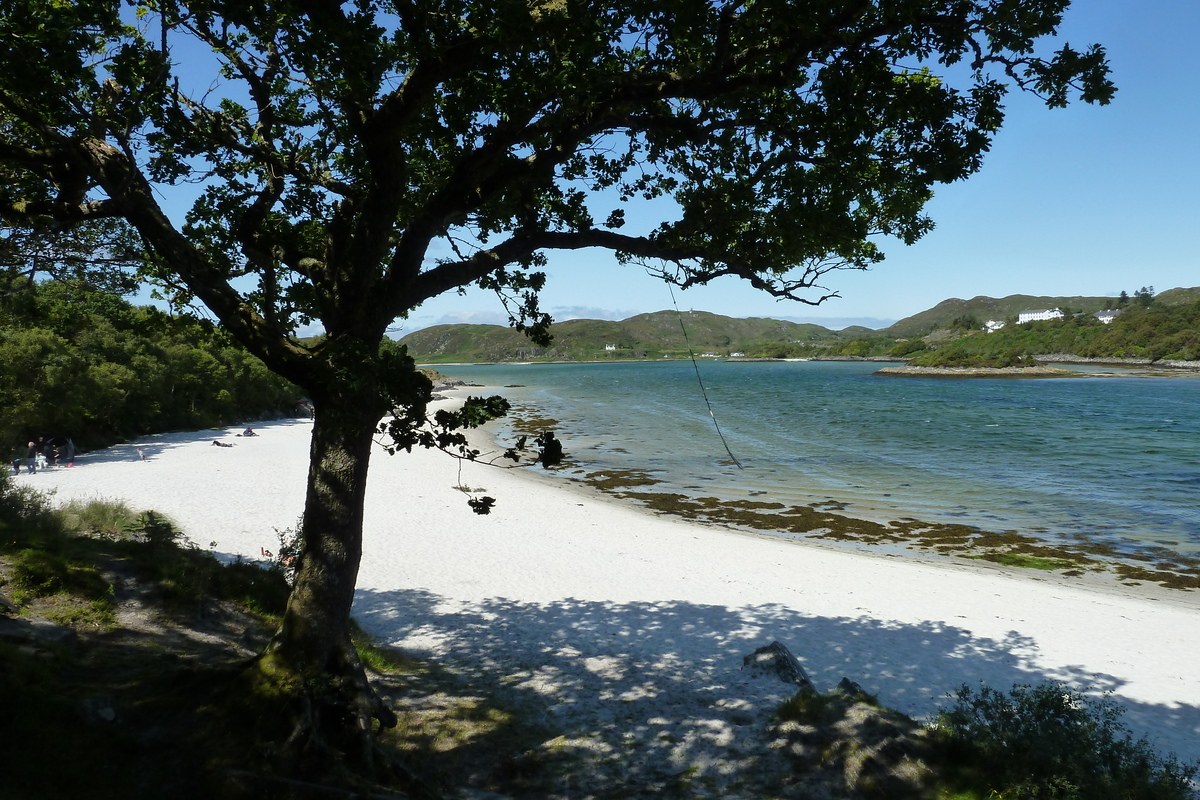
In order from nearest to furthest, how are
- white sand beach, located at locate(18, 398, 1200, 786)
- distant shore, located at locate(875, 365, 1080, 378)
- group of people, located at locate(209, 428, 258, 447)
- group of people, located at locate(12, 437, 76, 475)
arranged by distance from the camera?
white sand beach, located at locate(18, 398, 1200, 786) → group of people, located at locate(12, 437, 76, 475) → group of people, located at locate(209, 428, 258, 447) → distant shore, located at locate(875, 365, 1080, 378)

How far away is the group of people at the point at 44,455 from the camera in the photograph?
21391mm

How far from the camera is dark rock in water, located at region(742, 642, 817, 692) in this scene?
8.09 m

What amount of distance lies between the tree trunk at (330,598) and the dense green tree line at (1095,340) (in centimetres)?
14766

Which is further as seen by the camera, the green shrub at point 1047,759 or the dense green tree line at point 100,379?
the dense green tree line at point 100,379

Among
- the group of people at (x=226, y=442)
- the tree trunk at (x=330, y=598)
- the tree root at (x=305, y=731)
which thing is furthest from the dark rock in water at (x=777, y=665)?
the group of people at (x=226, y=442)

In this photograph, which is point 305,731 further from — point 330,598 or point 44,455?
point 44,455

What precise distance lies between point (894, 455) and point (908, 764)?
3063cm

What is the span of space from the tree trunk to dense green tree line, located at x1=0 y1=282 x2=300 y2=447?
4.91m

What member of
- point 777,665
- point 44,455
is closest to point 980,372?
point 777,665

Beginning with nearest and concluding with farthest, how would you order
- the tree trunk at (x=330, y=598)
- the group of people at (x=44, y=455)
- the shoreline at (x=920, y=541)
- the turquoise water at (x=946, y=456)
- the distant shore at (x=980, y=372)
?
1. the tree trunk at (x=330, y=598)
2. the shoreline at (x=920, y=541)
3. the turquoise water at (x=946, y=456)
4. the group of people at (x=44, y=455)
5. the distant shore at (x=980, y=372)

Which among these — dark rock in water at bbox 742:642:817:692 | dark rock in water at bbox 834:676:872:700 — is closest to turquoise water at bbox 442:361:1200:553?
dark rock in water at bbox 742:642:817:692

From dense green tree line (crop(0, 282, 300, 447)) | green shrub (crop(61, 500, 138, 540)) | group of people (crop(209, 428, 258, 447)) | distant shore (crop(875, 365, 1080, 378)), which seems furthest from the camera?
distant shore (crop(875, 365, 1080, 378))

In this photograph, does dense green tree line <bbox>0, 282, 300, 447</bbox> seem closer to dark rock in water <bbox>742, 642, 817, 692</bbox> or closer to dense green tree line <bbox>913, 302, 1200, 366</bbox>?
dark rock in water <bbox>742, 642, 817, 692</bbox>

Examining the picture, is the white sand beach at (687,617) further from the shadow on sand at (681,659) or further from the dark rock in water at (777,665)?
the dark rock in water at (777,665)
